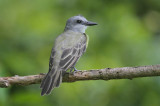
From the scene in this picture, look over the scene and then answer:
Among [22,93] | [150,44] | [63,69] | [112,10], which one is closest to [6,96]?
[22,93]

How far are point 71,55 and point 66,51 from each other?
12 cm

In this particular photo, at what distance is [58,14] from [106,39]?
127cm

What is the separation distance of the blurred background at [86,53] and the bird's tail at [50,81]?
57cm

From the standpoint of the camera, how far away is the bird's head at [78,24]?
712cm

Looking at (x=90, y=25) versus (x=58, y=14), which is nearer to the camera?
(x=90, y=25)

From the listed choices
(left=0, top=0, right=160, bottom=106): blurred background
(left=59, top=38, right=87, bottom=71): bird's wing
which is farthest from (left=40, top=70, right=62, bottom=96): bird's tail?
(left=0, top=0, right=160, bottom=106): blurred background

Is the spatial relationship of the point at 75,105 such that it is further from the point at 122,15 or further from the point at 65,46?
the point at 122,15

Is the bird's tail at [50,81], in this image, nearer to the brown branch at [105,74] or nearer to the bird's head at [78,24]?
the brown branch at [105,74]

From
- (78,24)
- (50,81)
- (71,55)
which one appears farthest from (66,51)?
(78,24)

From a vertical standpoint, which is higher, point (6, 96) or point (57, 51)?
point (57, 51)

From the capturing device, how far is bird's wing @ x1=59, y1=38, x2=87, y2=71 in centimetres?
565

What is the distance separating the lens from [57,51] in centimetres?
594

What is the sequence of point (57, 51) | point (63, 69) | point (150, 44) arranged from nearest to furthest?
point (63, 69) < point (57, 51) < point (150, 44)

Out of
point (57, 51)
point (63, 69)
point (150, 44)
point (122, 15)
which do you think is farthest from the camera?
point (122, 15)
